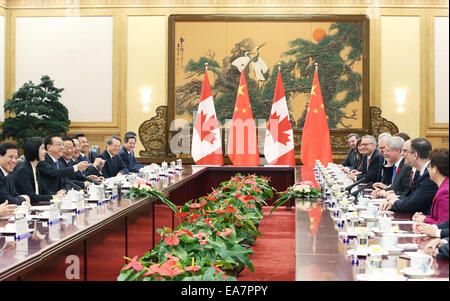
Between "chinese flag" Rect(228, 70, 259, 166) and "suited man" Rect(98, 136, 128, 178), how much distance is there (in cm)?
266

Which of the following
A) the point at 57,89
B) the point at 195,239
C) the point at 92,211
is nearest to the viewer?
the point at 195,239

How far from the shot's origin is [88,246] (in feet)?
10.9

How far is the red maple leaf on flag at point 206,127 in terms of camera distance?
9.98 m

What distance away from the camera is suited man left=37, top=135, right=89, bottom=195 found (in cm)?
539

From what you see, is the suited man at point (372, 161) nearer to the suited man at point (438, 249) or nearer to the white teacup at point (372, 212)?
the white teacup at point (372, 212)

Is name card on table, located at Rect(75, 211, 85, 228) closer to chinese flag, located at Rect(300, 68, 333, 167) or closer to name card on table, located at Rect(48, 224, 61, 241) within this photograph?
name card on table, located at Rect(48, 224, 61, 241)

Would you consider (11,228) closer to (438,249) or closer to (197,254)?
(197,254)

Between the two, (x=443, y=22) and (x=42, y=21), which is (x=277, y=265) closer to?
(x=443, y=22)

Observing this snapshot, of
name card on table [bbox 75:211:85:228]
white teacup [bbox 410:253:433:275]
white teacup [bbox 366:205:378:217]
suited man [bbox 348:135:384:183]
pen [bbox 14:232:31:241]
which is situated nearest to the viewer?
white teacup [bbox 410:253:433:275]

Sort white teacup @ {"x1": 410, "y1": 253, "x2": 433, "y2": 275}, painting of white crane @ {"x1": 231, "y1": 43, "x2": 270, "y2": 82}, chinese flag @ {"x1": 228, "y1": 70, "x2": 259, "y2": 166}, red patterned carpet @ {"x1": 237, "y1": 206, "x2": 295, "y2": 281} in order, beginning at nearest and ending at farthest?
white teacup @ {"x1": 410, "y1": 253, "x2": 433, "y2": 275} < red patterned carpet @ {"x1": 237, "y1": 206, "x2": 295, "y2": 281} < chinese flag @ {"x1": 228, "y1": 70, "x2": 259, "y2": 166} < painting of white crane @ {"x1": 231, "y1": 43, "x2": 270, "y2": 82}

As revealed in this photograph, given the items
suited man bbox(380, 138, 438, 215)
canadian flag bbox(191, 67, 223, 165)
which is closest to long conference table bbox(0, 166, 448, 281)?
suited man bbox(380, 138, 438, 215)

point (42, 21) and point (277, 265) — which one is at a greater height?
point (42, 21)

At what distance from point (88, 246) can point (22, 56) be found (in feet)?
29.0

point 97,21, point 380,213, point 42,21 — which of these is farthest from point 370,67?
point 380,213
